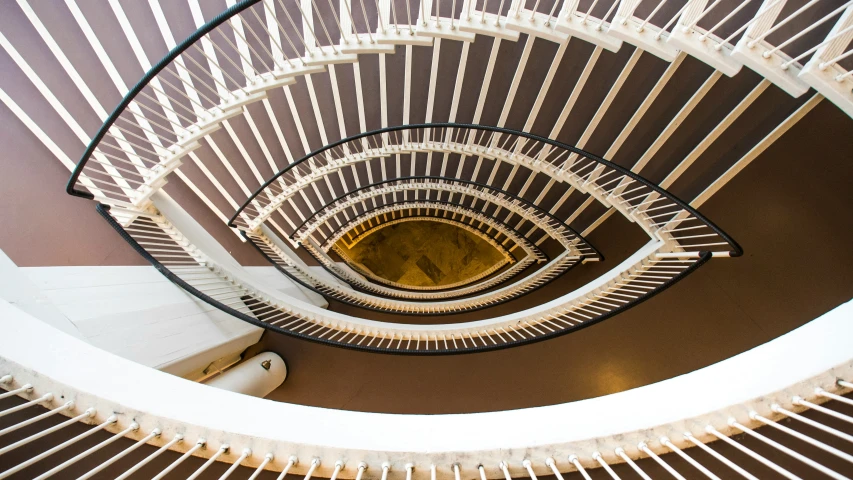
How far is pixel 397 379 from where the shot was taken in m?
6.33

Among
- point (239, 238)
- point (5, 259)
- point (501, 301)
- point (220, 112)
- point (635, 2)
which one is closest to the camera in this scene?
point (5, 259)

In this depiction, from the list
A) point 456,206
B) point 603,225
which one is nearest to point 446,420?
point 603,225

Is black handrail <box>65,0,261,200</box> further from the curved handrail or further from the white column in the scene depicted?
the white column

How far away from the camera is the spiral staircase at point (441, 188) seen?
1.84m

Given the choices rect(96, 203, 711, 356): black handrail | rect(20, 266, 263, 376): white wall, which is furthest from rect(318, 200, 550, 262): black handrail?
rect(20, 266, 263, 376): white wall

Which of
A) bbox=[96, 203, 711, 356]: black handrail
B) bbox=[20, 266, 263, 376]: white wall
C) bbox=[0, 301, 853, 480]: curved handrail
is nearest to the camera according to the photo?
bbox=[0, 301, 853, 480]: curved handrail

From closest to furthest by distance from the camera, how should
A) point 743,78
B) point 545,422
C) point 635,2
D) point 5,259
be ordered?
point 545,422
point 5,259
point 635,2
point 743,78

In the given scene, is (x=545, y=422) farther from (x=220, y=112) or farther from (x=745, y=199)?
(x=745, y=199)

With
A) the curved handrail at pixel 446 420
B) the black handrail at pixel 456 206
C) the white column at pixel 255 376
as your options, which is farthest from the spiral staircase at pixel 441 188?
the black handrail at pixel 456 206

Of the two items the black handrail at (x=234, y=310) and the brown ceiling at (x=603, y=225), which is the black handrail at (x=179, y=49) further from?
the brown ceiling at (x=603, y=225)

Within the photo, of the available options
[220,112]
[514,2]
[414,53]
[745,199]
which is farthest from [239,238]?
[745,199]

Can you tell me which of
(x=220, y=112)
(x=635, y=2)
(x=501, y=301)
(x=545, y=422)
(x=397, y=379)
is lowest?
(x=397, y=379)

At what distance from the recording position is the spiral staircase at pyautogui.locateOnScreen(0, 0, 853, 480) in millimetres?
1839

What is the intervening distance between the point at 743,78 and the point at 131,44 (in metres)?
7.99
